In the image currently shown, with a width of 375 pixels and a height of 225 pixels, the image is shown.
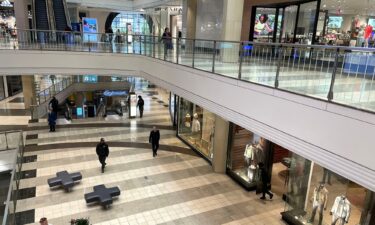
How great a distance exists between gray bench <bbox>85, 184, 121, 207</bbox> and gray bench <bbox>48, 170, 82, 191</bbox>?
93 cm

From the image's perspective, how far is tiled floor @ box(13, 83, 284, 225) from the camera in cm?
817

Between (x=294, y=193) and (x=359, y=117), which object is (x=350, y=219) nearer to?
(x=294, y=193)

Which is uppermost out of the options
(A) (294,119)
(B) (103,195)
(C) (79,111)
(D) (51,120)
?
(A) (294,119)

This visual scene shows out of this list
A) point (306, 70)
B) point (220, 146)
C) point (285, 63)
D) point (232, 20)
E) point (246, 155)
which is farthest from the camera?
point (220, 146)

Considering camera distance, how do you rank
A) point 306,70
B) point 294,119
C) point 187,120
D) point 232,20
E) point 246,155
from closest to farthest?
1. point 294,119
2. point 306,70
3. point 232,20
4. point 246,155
5. point 187,120

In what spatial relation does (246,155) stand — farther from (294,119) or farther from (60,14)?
(60,14)

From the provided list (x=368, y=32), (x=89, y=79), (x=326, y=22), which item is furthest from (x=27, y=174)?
(x=89, y=79)

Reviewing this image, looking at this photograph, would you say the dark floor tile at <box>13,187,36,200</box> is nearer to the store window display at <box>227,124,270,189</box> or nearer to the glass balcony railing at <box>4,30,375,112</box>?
the glass balcony railing at <box>4,30,375,112</box>

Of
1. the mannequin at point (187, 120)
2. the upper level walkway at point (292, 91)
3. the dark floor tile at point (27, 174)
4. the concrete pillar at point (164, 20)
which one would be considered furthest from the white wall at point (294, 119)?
the concrete pillar at point (164, 20)

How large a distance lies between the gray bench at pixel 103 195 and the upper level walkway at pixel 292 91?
3.74 metres

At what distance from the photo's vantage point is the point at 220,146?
428 inches

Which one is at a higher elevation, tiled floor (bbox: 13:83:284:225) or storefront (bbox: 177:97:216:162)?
storefront (bbox: 177:97:216:162)

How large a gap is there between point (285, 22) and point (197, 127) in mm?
6055

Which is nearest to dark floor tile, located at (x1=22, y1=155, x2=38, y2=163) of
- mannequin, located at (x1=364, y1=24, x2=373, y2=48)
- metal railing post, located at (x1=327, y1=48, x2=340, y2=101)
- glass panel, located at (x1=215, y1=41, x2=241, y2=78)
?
glass panel, located at (x1=215, y1=41, x2=241, y2=78)
